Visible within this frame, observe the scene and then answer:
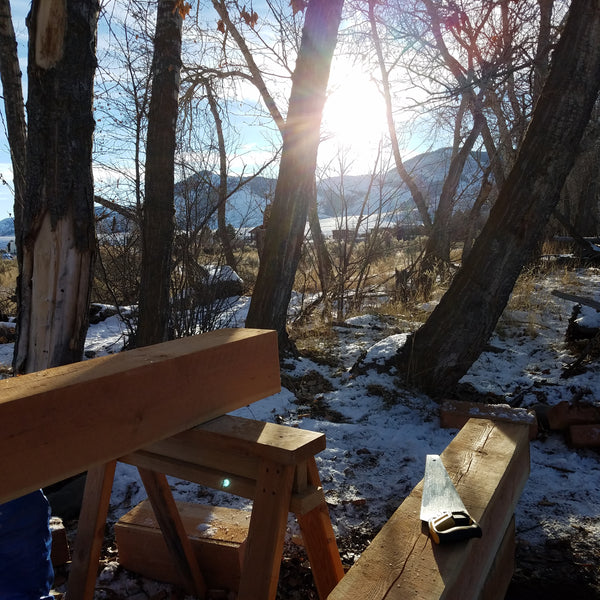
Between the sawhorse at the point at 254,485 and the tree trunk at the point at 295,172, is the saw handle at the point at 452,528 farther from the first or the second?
the tree trunk at the point at 295,172

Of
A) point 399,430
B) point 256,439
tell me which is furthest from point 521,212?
point 256,439

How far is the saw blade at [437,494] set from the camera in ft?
5.26

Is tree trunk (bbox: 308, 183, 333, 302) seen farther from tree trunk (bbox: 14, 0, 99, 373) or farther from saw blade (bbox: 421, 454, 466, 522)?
saw blade (bbox: 421, 454, 466, 522)

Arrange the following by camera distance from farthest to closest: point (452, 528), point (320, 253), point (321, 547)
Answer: point (320, 253) < point (321, 547) < point (452, 528)

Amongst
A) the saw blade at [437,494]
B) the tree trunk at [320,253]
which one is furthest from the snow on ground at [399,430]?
the tree trunk at [320,253]

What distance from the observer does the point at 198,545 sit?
2.17 m

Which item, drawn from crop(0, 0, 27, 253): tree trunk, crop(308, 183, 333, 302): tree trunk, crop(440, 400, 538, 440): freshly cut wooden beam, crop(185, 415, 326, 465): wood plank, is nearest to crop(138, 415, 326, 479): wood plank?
crop(185, 415, 326, 465): wood plank

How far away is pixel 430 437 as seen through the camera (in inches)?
136

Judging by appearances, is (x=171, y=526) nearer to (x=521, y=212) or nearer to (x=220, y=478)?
(x=220, y=478)

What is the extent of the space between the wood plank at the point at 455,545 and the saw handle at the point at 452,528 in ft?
0.08

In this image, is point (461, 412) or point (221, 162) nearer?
point (461, 412)

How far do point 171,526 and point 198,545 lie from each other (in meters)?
0.24

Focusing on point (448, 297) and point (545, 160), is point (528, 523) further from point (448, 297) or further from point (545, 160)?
point (545, 160)

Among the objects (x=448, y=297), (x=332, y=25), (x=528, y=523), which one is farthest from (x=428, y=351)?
(x=332, y=25)
